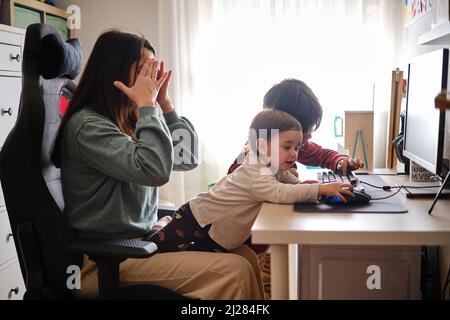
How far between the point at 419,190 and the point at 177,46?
195 cm

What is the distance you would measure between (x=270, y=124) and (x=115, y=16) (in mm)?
2168

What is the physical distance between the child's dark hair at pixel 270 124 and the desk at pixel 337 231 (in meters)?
0.28

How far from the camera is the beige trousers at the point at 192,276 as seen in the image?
1300 millimetres

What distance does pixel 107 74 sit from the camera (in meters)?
1.36

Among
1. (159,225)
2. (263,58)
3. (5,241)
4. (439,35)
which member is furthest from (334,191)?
(263,58)

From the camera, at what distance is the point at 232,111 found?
320 cm

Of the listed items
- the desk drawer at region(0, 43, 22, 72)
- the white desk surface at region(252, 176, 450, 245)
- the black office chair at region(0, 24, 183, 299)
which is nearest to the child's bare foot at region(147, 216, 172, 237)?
the black office chair at region(0, 24, 183, 299)

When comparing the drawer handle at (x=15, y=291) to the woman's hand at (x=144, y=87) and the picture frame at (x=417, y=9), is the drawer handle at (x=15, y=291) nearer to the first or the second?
the woman's hand at (x=144, y=87)

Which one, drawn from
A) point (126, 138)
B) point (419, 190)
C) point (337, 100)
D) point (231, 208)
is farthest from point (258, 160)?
point (337, 100)

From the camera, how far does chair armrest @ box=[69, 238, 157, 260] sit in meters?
1.15

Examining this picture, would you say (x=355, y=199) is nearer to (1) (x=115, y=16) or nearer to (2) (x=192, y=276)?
(2) (x=192, y=276)

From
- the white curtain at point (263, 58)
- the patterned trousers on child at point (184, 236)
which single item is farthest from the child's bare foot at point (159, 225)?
the white curtain at point (263, 58)
